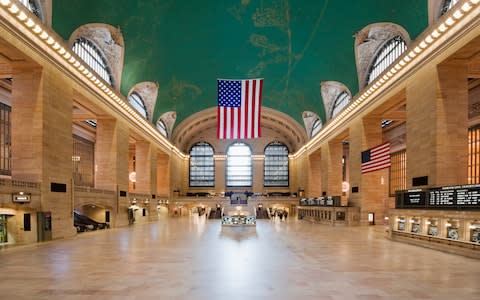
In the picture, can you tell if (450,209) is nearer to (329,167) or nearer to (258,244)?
(258,244)

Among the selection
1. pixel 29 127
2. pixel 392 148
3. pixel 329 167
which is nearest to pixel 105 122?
pixel 29 127

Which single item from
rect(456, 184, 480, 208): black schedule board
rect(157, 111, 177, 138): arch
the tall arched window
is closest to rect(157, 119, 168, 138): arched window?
rect(157, 111, 177, 138): arch

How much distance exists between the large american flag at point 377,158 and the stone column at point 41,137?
15396mm

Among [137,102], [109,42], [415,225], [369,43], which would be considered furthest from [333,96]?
[415,225]

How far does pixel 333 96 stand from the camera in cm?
3231

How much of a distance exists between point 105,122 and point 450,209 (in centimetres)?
2054

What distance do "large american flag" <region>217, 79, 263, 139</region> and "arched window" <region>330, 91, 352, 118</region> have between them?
12.0 metres

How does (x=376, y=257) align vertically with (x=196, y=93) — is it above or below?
below

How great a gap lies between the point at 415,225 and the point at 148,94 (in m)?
Result: 23.8

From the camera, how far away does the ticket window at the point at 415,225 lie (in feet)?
48.5

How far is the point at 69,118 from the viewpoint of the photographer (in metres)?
19.1

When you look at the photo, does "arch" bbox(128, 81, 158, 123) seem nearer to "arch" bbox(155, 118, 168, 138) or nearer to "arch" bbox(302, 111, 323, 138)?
"arch" bbox(155, 118, 168, 138)

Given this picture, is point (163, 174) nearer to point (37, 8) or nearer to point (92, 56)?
point (92, 56)

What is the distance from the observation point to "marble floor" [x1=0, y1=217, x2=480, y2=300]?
6.76 meters
